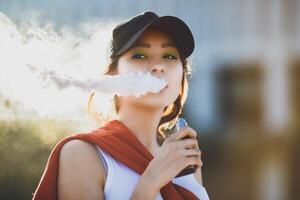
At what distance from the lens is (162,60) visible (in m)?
1.29

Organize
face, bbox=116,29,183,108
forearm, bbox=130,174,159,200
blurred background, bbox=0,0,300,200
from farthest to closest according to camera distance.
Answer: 1. blurred background, bbox=0,0,300,200
2. face, bbox=116,29,183,108
3. forearm, bbox=130,174,159,200

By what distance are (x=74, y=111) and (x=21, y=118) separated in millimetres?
1178

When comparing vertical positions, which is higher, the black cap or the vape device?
the black cap

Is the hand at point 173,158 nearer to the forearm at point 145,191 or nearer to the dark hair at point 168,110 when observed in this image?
the forearm at point 145,191

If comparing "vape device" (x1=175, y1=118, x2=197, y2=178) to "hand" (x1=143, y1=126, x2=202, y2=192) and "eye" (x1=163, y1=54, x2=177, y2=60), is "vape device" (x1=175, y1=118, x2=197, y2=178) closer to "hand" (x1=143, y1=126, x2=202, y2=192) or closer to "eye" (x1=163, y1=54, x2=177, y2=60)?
"hand" (x1=143, y1=126, x2=202, y2=192)

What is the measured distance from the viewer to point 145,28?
50.3 inches

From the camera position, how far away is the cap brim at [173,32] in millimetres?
1281

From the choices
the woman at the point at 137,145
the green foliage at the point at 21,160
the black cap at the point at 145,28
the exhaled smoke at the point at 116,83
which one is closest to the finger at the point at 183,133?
the woman at the point at 137,145

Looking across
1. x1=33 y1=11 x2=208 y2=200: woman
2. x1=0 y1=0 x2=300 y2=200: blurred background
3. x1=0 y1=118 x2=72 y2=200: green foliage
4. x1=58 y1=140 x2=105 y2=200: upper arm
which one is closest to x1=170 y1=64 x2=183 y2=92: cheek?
x1=33 y1=11 x2=208 y2=200: woman

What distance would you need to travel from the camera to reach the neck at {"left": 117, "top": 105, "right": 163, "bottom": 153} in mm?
1343

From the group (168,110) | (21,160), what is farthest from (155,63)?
(21,160)

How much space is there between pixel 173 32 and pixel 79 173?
358 mm

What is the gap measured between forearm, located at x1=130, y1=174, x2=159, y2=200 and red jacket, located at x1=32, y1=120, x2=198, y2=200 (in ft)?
0.33

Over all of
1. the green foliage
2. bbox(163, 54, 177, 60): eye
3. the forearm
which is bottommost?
the green foliage
